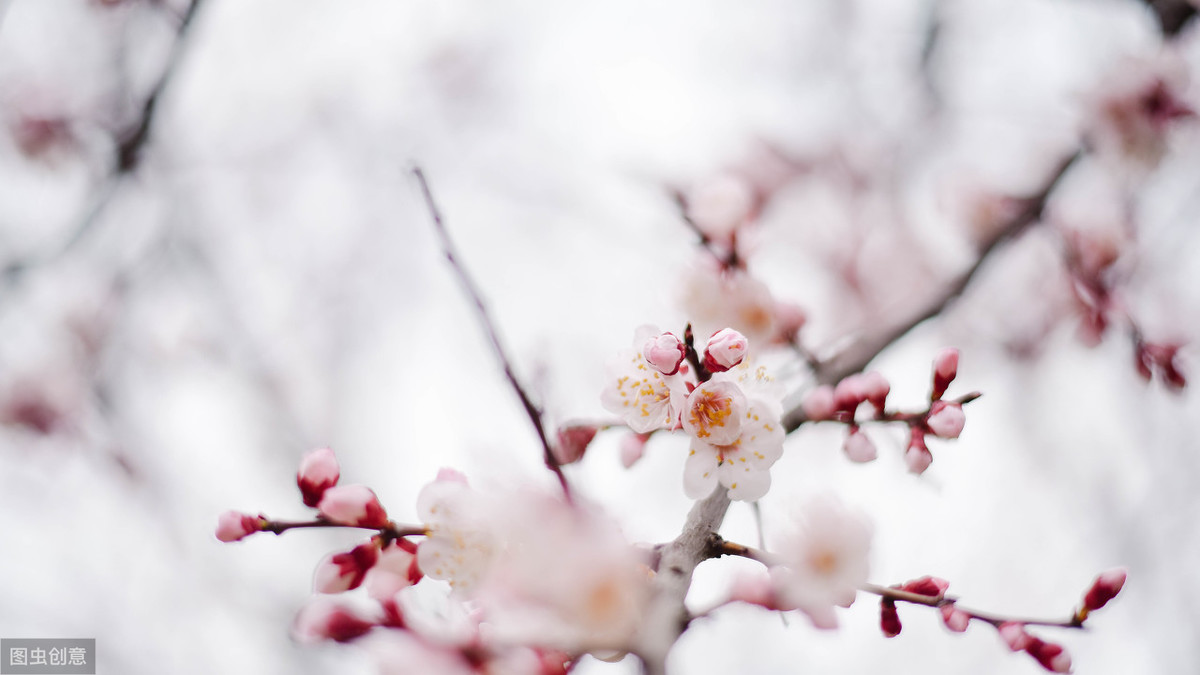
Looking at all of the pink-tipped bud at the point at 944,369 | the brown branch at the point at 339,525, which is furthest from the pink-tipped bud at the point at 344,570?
the pink-tipped bud at the point at 944,369

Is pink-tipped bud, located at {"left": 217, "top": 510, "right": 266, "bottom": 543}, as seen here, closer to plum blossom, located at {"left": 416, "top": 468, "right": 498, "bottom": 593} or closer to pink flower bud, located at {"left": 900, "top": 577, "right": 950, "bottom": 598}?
plum blossom, located at {"left": 416, "top": 468, "right": 498, "bottom": 593}

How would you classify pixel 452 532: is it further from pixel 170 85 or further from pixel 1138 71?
pixel 1138 71

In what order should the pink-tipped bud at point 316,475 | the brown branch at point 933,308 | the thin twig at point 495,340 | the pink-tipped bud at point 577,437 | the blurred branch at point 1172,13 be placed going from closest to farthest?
the thin twig at point 495,340, the pink-tipped bud at point 316,475, the pink-tipped bud at point 577,437, the brown branch at point 933,308, the blurred branch at point 1172,13

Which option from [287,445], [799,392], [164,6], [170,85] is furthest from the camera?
[287,445]

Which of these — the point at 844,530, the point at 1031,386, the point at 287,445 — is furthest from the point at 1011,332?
the point at 287,445

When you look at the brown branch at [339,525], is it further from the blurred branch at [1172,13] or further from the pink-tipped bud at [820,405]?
the blurred branch at [1172,13]
